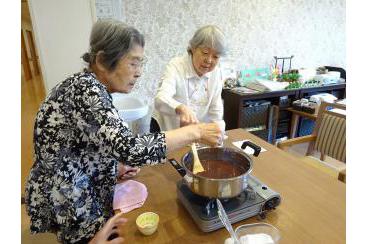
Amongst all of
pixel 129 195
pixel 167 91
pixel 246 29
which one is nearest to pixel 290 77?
pixel 246 29

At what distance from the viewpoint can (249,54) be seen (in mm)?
3350

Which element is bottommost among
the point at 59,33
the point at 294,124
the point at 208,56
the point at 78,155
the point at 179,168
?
the point at 294,124

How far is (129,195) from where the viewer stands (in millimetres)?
1104

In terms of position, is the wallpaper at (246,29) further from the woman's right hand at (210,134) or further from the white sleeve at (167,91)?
the woman's right hand at (210,134)

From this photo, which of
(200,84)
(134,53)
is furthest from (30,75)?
(134,53)

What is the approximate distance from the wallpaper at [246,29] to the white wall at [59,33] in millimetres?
448

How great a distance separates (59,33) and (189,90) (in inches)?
56.6

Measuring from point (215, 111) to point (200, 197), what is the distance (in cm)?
107

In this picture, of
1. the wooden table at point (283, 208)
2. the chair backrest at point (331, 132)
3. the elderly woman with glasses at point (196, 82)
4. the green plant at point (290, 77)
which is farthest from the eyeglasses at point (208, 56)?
the green plant at point (290, 77)

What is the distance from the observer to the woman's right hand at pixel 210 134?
1023mm

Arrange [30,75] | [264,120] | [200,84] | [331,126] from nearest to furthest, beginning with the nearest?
[200,84]
[331,126]
[264,120]
[30,75]

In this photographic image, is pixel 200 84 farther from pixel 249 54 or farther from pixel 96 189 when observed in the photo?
pixel 249 54

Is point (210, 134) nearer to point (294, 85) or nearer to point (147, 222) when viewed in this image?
point (147, 222)

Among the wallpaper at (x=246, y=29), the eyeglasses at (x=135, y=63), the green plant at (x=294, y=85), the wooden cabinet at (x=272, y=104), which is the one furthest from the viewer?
the green plant at (x=294, y=85)
